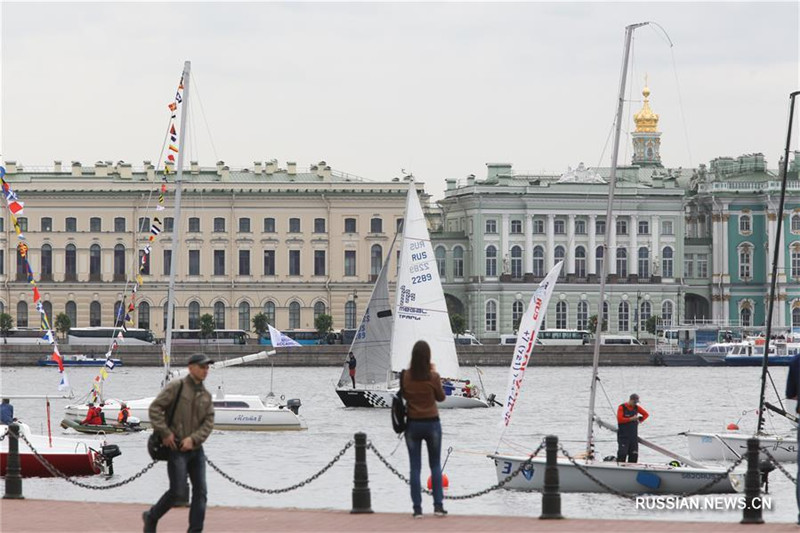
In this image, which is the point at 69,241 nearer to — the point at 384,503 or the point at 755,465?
the point at 384,503

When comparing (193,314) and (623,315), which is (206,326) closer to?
(193,314)

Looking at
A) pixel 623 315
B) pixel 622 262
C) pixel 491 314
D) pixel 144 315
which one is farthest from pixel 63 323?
pixel 622 262

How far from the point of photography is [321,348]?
94688 mm

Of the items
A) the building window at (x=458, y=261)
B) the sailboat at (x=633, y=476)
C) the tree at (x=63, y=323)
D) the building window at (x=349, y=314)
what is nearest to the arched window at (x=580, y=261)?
the building window at (x=458, y=261)

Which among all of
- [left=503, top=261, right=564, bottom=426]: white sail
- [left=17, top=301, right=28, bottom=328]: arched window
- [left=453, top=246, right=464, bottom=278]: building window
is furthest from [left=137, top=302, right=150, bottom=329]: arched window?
[left=503, top=261, right=564, bottom=426]: white sail

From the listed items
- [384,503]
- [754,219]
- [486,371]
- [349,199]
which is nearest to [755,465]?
[384,503]

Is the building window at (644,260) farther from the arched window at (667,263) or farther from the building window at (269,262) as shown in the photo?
the building window at (269,262)

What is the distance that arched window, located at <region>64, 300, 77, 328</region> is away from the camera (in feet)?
349

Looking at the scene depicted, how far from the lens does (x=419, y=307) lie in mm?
48406

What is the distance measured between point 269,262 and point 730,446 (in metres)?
74.5

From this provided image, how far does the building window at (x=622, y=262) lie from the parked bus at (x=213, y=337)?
2348 cm

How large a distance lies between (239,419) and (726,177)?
7469 cm

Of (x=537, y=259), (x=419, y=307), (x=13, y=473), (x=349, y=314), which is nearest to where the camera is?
(x=13, y=473)

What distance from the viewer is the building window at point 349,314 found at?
350 feet
